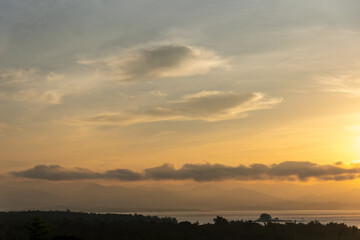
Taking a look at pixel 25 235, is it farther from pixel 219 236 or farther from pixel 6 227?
pixel 219 236

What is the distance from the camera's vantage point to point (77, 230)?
14175 centimetres

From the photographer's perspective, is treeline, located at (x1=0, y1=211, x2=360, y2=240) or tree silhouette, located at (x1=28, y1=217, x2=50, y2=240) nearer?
tree silhouette, located at (x1=28, y1=217, x2=50, y2=240)

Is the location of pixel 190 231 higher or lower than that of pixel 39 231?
lower

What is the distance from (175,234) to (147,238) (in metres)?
10.5

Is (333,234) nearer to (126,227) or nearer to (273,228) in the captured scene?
(273,228)

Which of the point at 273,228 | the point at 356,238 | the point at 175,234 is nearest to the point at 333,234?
the point at 356,238

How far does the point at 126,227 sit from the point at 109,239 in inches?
1026

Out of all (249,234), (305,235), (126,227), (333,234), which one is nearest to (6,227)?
(126,227)

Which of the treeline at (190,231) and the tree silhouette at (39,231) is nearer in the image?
the tree silhouette at (39,231)

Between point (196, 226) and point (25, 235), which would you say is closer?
point (25, 235)

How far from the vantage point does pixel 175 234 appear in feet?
467

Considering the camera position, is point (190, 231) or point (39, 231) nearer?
point (39, 231)

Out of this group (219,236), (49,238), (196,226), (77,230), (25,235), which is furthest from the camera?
(196,226)

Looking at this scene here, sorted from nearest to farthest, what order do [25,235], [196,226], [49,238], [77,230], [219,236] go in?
[49,238] → [25,235] → [77,230] → [219,236] → [196,226]
